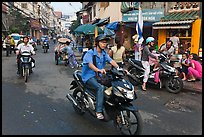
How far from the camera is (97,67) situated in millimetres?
4203

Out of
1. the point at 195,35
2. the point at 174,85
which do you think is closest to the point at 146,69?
the point at 174,85

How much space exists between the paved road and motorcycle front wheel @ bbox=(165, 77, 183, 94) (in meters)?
0.15

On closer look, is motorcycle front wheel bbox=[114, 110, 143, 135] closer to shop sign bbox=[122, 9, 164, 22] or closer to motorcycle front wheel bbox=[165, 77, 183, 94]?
motorcycle front wheel bbox=[165, 77, 183, 94]

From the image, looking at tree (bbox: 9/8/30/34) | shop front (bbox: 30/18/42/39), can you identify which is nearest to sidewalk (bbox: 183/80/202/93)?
tree (bbox: 9/8/30/34)

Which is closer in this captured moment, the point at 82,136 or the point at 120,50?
the point at 82,136

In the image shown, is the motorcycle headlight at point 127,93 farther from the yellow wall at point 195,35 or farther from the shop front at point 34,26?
the shop front at point 34,26

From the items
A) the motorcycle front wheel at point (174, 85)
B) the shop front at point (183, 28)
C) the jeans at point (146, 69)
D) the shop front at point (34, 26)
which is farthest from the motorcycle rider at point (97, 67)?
the shop front at point (34, 26)

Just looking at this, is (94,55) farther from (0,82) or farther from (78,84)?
(0,82)

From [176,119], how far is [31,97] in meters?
3.60

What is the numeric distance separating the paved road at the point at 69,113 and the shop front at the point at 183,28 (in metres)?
4.54

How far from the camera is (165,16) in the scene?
11648 millimetres

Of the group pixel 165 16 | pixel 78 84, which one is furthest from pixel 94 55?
pixel 165 16

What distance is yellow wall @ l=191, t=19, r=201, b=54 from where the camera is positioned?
391 inches

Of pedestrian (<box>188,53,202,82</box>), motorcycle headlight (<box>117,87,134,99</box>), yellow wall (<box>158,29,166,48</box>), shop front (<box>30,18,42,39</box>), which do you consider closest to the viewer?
motorcycle headlight (<box>117,87,134,99</box>)
